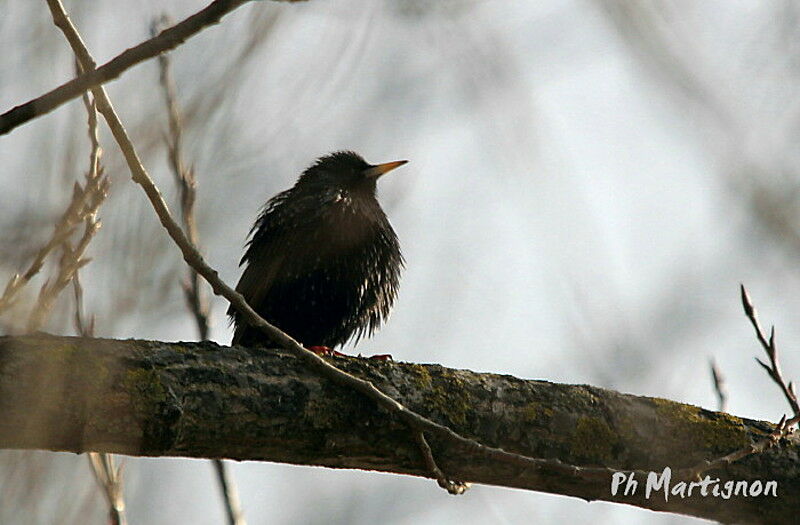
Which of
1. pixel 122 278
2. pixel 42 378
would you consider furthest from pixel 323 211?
pixel 122 278

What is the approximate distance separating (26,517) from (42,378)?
0.83 metres

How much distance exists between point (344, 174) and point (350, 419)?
3.13 meters

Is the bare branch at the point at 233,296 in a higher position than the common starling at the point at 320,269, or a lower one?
lower

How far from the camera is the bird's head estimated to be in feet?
20.4

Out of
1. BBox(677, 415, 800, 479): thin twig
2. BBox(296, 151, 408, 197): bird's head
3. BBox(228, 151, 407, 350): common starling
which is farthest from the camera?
BBox(296, 151, 408, 197): bird's head

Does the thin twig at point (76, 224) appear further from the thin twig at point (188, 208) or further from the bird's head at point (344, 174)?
Answer: the bird's head at point (344, 174)

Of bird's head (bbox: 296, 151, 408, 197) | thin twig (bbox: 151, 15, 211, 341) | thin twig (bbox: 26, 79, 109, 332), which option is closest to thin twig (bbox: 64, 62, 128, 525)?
thin twig (bbox: 26, 79, 109, 332)

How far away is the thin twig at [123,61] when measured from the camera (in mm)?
2576

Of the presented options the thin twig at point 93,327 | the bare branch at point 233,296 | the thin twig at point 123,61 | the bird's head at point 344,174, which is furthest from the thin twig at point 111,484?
the bird's head at point 344,174

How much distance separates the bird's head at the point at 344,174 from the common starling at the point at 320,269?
0.11m

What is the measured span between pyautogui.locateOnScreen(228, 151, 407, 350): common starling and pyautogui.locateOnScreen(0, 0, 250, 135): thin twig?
2.96 metres

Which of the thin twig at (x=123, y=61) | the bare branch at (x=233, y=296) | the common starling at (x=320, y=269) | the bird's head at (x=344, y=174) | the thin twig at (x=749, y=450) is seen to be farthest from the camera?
the bird's head at (x=344, y=174)

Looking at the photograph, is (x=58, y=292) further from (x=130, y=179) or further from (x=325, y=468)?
(x=325, y=468)

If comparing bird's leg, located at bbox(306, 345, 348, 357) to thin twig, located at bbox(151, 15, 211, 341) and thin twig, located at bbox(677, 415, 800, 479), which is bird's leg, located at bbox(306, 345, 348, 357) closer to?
thin twig, located at bbox(151, 15, 211, 341)
